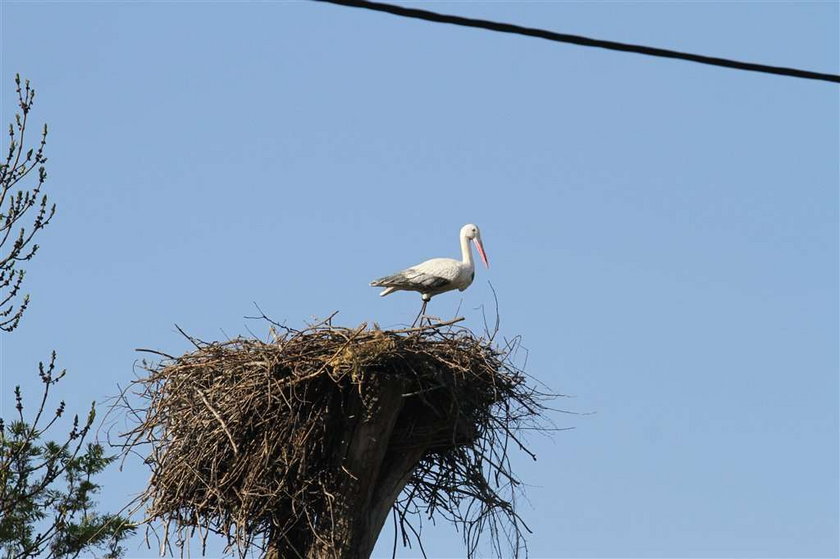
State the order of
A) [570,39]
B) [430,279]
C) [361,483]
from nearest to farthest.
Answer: [570,39], [361,483], [430,279]

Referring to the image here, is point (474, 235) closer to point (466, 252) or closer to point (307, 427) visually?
point (466, 252)

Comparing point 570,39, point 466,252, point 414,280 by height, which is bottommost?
point 570,39

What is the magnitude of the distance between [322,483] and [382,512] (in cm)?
45

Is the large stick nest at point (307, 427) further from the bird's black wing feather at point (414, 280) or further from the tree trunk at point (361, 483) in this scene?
the bird's black wing feather at point (414, 280)

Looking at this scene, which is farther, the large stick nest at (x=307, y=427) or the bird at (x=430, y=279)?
the bird at (x=430, y=279)

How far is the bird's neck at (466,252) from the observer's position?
1355 centimetres

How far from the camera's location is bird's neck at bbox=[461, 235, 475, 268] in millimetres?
13555

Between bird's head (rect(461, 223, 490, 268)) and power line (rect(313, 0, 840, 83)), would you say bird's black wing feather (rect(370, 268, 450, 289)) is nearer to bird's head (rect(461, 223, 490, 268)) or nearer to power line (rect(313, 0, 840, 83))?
bird's head (rect(461, 223, 490, 268))

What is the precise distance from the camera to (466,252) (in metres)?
13.8

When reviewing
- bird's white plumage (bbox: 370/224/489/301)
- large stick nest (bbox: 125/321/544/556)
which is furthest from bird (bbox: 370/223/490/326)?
large stick nest (bbox: 125/321/544/556)

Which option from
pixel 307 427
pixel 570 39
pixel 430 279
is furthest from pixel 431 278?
pixel 570 39

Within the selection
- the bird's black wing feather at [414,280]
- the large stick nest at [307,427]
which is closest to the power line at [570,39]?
the large stick nest at [307,427]

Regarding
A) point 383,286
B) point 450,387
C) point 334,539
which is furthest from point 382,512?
point 383,286

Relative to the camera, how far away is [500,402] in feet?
30.5
